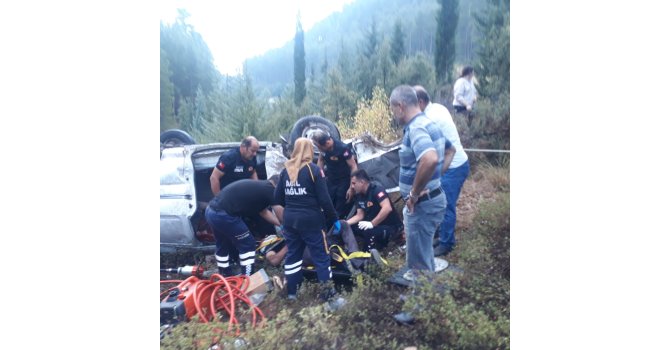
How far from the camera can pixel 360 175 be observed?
2863 millimetres

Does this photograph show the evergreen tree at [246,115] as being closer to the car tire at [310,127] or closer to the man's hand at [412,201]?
the car tire at [310,127]

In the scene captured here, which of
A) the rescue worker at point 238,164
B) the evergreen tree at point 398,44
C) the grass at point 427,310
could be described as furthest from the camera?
the rescue worker at point 238,164

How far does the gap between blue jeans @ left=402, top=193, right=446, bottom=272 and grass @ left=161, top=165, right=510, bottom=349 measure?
85 millimetres

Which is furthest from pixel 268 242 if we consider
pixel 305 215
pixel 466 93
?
pixel 466 93

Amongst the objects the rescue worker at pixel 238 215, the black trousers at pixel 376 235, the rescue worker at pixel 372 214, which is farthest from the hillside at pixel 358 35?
the black trousers at pixel 376 235

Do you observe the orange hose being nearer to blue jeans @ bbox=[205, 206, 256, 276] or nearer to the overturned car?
blue jeans @ bbox=[205, 206, 256, 276]

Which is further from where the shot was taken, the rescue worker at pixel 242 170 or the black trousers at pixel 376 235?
the rescue worker at pixel 242 170

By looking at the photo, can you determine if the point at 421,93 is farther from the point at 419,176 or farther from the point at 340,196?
the point at 340,196

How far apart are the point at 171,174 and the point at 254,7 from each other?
3.92ft

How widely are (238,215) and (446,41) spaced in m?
1.69

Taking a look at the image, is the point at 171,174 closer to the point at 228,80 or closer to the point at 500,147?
the point at 228,80

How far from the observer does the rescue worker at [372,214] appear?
9.34 ft

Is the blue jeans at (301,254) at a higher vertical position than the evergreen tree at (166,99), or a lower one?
lower
